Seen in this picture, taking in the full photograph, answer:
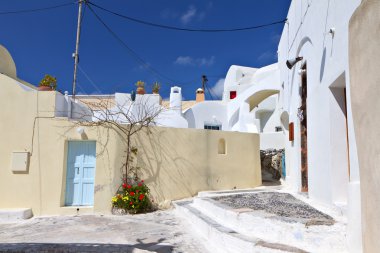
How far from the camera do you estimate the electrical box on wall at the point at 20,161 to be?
9.55 m

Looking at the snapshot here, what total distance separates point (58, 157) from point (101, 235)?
3907 millimetres

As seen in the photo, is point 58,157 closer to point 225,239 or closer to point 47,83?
point 47,83

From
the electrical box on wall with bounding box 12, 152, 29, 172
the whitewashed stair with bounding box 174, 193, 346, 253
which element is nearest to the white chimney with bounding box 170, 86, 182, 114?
the electrical box on wall with bounding box 12, 152, 29, 172

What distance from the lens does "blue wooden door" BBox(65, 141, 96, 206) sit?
9.75 meters

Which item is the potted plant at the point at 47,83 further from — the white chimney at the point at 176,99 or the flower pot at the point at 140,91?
the white chimney at the point at 176,99

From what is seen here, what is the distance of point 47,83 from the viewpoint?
11195 mm

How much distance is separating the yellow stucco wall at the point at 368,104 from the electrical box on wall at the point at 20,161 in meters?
9.24

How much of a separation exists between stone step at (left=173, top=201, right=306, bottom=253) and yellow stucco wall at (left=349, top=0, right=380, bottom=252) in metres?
1.48

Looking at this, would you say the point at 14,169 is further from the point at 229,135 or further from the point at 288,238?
the point at 288,238

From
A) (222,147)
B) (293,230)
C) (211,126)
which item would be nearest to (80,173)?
(222,147)

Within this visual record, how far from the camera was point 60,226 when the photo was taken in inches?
304

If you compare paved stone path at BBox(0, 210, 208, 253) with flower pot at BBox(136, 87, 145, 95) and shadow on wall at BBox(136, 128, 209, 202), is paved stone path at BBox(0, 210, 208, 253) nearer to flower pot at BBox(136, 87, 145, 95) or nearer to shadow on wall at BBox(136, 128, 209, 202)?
shadow on wall at BBox(136, 128, 209, 202)

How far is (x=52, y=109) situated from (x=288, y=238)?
8087 mm

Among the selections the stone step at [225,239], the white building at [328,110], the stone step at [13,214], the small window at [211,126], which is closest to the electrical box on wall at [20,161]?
the stone step at [13,214]
